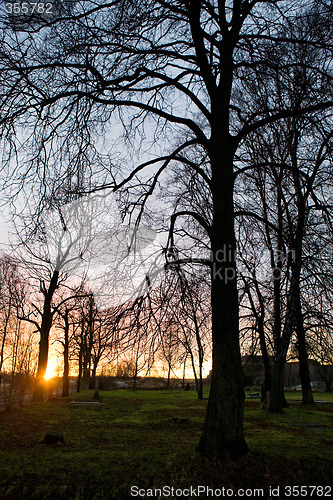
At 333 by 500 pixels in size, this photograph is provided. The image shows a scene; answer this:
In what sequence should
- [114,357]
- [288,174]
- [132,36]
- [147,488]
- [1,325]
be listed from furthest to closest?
1. [1,325]
2. [288,174]
3. [114,357]
4. [132,36]
5. [147,488]

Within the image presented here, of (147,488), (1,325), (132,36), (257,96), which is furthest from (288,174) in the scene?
(1,325)

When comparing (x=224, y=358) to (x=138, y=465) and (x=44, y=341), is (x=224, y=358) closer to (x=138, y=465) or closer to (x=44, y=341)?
(x=138, y=465)

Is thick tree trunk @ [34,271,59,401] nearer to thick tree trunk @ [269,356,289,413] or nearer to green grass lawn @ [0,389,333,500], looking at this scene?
green grass lawn @ [0,389,333,500]

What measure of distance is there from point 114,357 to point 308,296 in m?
4.85

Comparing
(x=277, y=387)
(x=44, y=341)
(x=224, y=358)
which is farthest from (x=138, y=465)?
(x=44, y=341)

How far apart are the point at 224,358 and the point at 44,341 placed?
16708 mm

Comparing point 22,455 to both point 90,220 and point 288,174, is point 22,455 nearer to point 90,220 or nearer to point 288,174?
point 90,220

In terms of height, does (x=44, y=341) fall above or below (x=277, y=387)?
above

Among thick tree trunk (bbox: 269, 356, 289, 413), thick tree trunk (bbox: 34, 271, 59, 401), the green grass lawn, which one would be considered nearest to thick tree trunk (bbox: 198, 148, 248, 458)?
the green grass lawn

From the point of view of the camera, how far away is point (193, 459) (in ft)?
18.1

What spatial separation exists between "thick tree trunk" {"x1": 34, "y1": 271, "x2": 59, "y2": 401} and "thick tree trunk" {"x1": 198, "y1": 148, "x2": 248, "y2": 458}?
15.8 m

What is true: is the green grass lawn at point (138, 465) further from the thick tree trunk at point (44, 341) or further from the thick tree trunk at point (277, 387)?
the thick tree trunk at point (44, 341)

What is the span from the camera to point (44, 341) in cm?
1986

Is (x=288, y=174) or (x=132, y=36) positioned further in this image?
(x=288, y=174)
